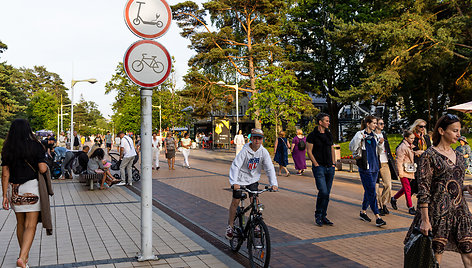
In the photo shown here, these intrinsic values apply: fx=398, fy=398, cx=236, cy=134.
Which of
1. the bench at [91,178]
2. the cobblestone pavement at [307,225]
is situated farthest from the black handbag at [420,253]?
the bench at [91,178]

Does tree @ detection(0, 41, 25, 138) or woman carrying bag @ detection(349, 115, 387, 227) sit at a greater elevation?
tree @ detection(0, 41, 25, 138)

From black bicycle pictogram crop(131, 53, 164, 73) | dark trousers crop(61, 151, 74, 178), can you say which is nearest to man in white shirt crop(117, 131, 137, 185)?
dark trousers crop(61, 151, 74, 178)

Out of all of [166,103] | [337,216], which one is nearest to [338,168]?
[337,216]

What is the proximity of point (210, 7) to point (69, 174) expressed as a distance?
1904cm

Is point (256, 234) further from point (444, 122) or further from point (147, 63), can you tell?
point (147, 63)

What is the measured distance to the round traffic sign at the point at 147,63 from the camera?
15.7 ft

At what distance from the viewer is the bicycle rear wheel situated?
16.3 ft

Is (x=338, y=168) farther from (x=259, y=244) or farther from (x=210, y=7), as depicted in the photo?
(x=210, y=7)

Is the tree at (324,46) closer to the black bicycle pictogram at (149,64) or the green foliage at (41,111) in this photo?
the black bicycle pictogram at (149,64)

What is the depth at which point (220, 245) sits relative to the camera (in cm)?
551

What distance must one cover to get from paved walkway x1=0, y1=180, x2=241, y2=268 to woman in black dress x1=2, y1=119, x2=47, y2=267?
49 centimetres

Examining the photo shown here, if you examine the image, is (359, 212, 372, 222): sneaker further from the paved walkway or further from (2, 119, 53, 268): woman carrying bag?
(2, 119, 53, 268): woman carrying bag

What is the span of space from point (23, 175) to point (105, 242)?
1596 mm

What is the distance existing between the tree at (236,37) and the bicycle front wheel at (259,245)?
25.2m
